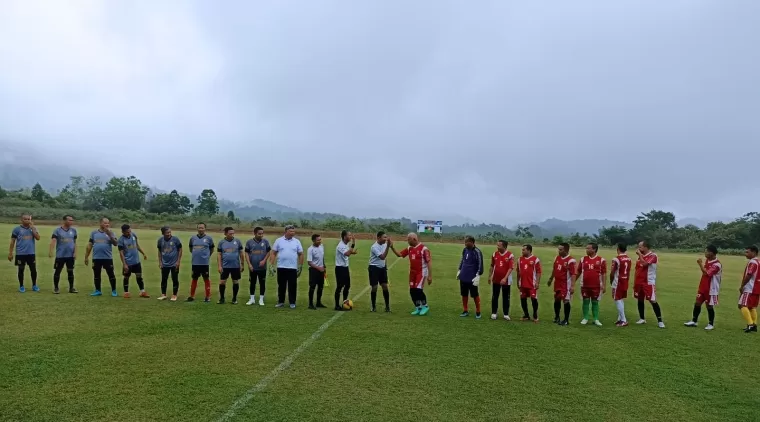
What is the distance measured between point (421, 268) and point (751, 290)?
7.45 metres

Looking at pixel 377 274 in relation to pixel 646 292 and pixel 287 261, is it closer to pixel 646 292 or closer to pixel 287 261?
pixel 287 261

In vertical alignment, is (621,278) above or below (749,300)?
above

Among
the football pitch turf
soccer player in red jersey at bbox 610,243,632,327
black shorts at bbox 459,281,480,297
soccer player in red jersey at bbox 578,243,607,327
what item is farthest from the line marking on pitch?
soccer player in red jersey at bbox 610,243,632,327

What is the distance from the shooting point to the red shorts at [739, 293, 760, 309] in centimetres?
1106

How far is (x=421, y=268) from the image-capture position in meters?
11.5

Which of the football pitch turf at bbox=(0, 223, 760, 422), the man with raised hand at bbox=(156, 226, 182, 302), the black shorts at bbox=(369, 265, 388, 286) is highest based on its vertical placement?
the man with raised hand at bbox=(156, 226, 182, 302)

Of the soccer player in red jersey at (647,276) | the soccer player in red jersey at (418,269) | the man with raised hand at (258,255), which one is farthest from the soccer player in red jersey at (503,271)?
the man with raised hand at (258,255)

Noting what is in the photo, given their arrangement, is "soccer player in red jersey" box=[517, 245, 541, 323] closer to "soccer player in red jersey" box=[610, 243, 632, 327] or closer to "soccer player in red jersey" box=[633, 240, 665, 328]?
"soccer player in red jersey" box=[610, 243, 632, 327]

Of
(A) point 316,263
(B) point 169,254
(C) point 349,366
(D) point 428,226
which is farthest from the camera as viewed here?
(D) point 428,226

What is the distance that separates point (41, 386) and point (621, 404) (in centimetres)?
724

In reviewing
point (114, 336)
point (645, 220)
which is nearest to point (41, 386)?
point (114, 336)

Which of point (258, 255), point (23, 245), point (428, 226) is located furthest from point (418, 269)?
point (428, 226)

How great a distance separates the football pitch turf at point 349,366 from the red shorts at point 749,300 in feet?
2.10

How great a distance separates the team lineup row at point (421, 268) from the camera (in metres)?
11.2
